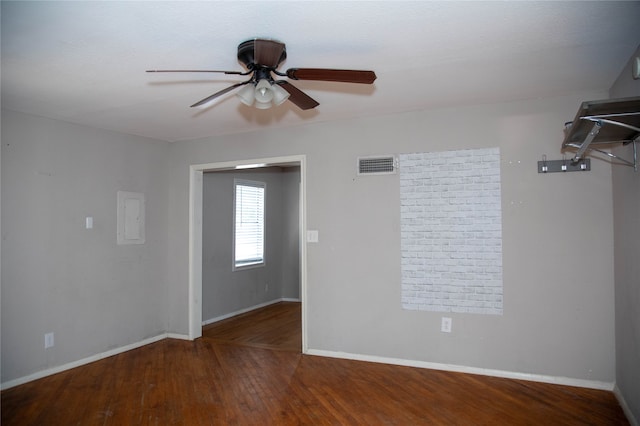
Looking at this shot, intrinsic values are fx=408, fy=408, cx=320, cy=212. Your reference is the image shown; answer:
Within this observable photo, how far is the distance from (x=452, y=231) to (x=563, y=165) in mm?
1020

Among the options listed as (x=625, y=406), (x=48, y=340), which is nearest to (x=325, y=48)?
(x=625, y=406)

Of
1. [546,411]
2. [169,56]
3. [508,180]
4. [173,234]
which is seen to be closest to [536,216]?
[508,180]

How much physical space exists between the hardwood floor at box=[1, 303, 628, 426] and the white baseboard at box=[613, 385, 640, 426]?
49 mm

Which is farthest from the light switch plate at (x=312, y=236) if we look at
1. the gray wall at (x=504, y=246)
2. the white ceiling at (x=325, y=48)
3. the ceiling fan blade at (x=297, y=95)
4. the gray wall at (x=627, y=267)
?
the gray wall at (x=627, y=267)

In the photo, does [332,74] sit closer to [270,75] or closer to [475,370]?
[270,75]

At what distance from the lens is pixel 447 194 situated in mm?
3682

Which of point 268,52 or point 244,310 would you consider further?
point 244,310

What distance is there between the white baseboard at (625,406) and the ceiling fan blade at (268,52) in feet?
10.1

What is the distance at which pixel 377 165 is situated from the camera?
12.9 ft

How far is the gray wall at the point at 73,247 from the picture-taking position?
3504mm

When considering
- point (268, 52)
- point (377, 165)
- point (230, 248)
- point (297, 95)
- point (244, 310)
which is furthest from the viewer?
point (244, 310)

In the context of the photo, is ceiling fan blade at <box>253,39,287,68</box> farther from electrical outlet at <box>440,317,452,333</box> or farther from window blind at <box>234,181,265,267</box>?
window blind at <box>234,181,265,267</box>

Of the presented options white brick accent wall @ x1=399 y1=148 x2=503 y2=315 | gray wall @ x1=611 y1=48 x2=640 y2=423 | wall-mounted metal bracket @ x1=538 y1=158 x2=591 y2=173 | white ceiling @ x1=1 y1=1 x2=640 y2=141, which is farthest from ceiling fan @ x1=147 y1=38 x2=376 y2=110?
wall-mounted metal bracket @ x1=538 y1=158 x2=591 y2=173

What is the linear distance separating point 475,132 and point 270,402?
9.22 feet
